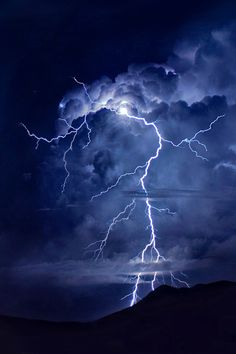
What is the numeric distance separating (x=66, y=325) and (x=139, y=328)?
135 cm

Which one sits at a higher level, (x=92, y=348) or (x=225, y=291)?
(x=225, y=291)

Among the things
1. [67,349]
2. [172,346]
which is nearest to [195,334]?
[172,346]

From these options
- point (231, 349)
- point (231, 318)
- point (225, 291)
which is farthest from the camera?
point (225, 291)

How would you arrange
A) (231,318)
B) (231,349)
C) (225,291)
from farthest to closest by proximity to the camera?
(225,291) → (231,318) → (231,349)

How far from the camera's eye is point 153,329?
1041cm

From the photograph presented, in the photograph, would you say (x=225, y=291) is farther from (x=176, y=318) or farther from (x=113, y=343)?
(x=113, y=343)

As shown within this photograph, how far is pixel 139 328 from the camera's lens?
10.6m

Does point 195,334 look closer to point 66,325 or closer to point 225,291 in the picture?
point 225,291

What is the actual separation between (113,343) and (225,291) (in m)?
2.60

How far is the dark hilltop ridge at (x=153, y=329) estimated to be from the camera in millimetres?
9781

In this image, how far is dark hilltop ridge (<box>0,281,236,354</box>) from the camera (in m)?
9.78

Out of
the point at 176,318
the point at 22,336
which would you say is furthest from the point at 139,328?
the point at 22,336

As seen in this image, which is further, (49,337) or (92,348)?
(49,337)

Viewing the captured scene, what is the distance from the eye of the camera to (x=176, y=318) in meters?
10.7
